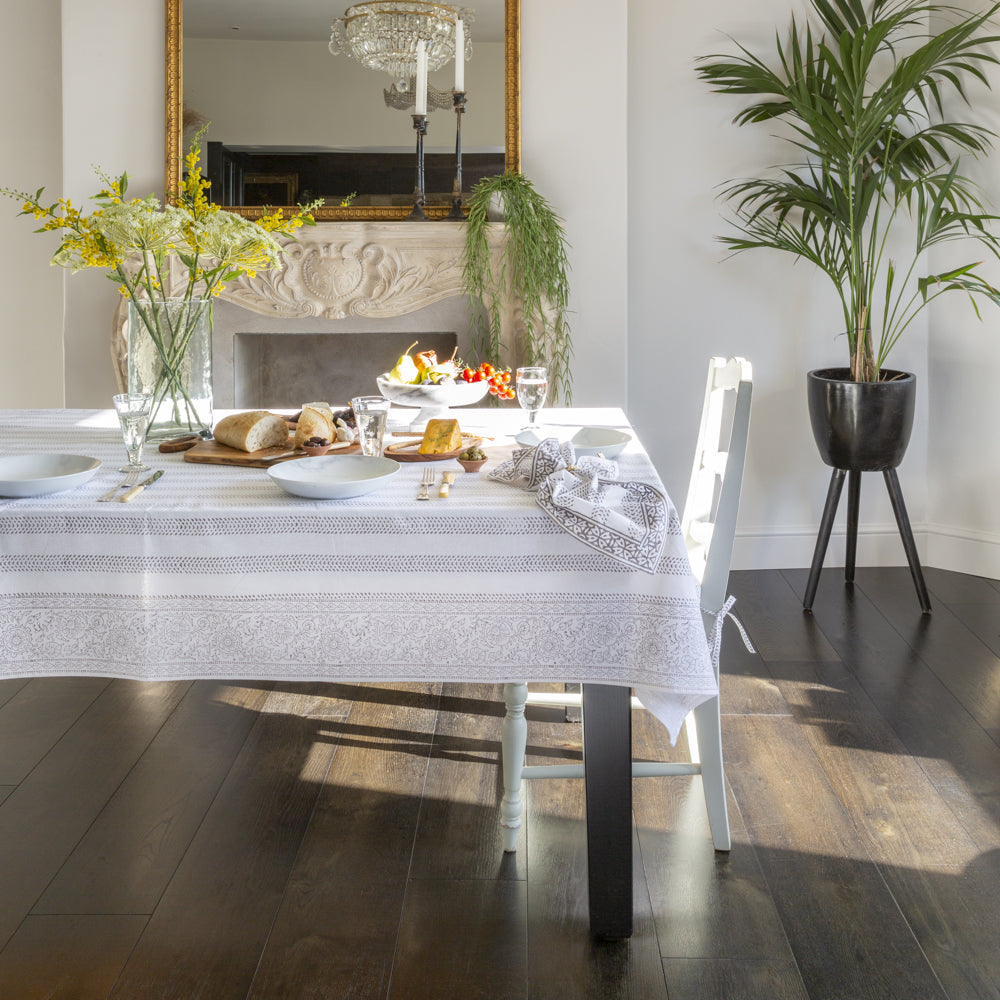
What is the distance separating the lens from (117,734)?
2.46 meters

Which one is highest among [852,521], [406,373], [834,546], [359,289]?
[359,289]

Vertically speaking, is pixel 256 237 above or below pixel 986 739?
above

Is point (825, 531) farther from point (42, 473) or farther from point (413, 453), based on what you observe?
point (42, 473)

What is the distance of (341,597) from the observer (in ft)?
5.15

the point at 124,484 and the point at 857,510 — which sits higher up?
the point at 124,484

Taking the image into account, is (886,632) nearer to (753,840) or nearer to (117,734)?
(753,840)

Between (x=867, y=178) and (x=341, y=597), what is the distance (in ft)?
8.15

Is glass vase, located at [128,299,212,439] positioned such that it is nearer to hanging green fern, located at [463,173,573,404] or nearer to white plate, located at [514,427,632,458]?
white plate, located at [514,427,632,458]

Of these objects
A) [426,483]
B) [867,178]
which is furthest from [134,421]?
[867,178]

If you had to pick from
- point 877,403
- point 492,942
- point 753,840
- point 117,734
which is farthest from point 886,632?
point 117,734

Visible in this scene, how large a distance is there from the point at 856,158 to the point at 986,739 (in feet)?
5.79

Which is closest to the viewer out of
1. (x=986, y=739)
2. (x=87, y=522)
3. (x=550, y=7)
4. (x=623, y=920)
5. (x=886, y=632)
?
(x=87, y=522)

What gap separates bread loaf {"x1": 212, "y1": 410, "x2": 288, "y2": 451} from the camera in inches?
76.5

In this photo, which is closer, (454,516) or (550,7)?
(454,516)
